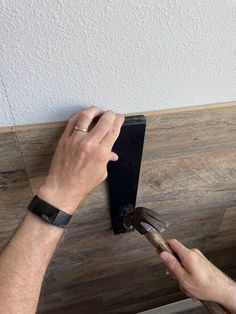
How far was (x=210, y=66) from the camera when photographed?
22.7 inches

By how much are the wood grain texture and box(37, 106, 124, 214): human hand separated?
6cm

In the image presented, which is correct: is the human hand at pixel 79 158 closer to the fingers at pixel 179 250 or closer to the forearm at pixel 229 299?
the fingers at pixel 179 250

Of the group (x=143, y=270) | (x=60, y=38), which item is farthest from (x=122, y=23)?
(x=143, y=270)

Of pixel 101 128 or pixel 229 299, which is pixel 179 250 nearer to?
pixel 229 299

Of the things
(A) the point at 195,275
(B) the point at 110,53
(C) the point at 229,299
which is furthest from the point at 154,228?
(B) the point at 110,53

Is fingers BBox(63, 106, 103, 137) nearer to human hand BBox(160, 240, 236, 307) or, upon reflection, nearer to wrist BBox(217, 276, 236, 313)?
human hand BBox(160, 240, 236, 307)

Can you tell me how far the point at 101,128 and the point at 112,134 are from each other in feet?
0.08

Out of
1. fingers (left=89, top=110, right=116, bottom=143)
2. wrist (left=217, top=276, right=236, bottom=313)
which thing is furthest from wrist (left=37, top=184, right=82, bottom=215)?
wrist (left=217, top=276, right=236, bottom=313)

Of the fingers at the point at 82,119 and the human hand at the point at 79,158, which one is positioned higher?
the fingers at the point at 82,119

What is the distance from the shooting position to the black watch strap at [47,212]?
20.4 inches

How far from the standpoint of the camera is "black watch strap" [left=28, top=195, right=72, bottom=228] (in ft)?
1.70

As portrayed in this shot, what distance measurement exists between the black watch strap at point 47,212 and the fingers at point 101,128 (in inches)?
5.2

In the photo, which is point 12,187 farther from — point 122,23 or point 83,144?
point 122,23

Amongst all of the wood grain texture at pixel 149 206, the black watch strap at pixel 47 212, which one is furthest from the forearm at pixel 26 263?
the wood grain texture at pixel 149 206
